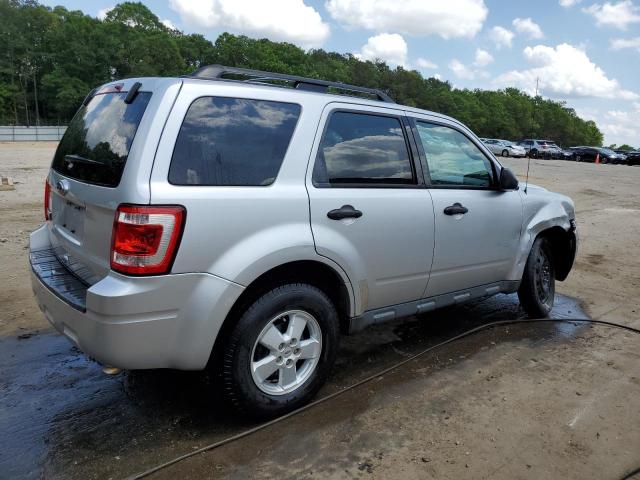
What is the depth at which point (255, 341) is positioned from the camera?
2.89m

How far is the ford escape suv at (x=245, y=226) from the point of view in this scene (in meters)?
2.58

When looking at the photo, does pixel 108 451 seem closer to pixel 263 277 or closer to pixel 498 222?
pixel 263 277

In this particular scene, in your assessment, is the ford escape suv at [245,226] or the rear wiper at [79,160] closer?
the ford escape suv at [245,226]

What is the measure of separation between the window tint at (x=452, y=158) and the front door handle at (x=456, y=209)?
18 centimetres

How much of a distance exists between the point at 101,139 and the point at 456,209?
7.83 feet

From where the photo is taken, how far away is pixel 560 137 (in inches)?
4636

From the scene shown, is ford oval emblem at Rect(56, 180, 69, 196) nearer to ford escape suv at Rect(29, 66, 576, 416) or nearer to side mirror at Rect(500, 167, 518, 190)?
ford escape suv at Rect(29, 66, 576, 416)

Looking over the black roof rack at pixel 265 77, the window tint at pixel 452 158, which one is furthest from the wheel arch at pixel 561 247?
the black roof rack at pixel 265 77

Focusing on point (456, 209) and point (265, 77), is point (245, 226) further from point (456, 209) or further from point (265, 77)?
point (456, 209)

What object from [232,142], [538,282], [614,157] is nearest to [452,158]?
[538,282]

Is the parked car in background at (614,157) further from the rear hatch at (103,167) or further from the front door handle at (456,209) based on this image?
the rear hatch at (103,167)

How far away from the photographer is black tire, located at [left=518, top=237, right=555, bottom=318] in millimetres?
4832

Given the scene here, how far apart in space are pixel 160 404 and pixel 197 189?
145cm

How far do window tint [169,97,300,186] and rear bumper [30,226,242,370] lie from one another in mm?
523
